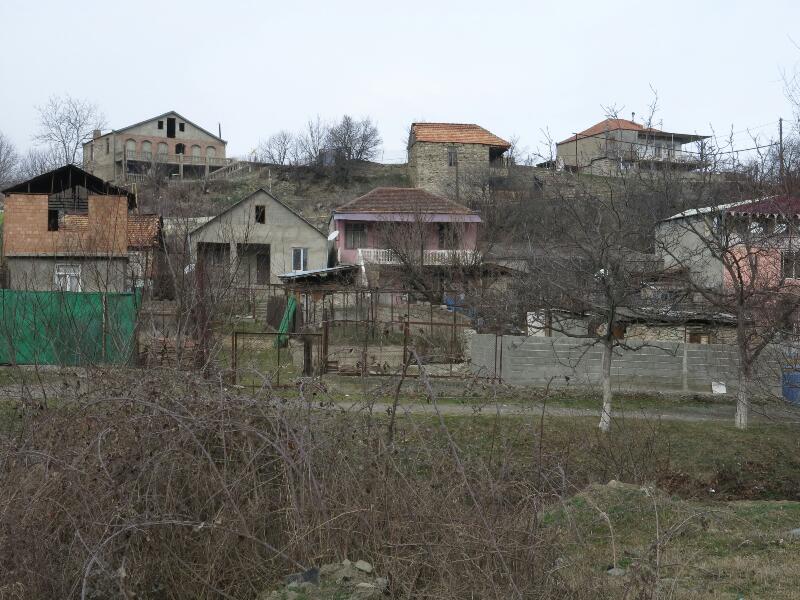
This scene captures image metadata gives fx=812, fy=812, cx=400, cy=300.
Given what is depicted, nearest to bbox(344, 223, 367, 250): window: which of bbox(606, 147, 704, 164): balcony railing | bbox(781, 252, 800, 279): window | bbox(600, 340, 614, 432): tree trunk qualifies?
bbox(606, 147, 704, 164): balcony railing

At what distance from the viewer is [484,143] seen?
57031 millimetres

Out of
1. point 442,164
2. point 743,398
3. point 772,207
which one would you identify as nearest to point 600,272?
point 772,207

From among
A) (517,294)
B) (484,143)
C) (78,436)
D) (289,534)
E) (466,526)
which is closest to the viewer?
(466,526)

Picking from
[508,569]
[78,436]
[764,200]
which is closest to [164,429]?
[78,436]

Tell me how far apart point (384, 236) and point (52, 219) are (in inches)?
546

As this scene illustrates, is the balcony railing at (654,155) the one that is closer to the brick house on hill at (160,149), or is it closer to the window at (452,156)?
the window at (452,156)

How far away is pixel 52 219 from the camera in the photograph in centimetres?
2959

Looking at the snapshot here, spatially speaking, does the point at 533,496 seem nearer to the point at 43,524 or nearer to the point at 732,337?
the point at 43,524

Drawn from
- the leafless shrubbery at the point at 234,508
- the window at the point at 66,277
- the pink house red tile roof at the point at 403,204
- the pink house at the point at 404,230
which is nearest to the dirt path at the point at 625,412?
the window at the point at 66,277

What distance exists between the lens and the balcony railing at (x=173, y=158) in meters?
66.7

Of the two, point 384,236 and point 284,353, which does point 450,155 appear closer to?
point 384,236

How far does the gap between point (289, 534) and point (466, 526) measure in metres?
1.23

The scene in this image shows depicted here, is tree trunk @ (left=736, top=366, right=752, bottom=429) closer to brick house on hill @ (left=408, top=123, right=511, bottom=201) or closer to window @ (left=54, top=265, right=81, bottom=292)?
window @ (left=54, top=265, right=81, bottom=292)

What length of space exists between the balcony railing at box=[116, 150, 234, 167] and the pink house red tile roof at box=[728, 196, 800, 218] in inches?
2256
